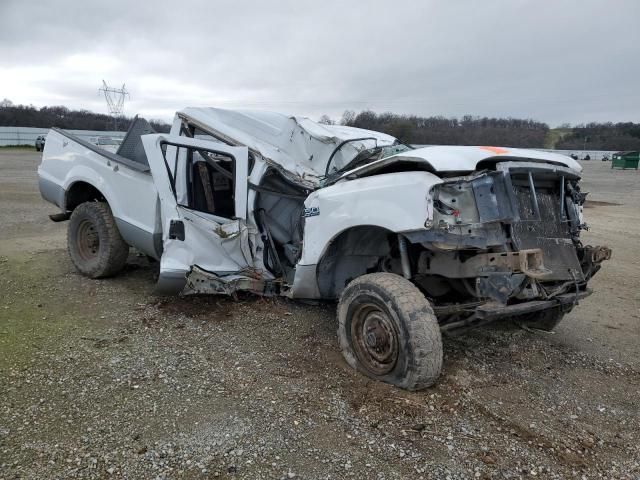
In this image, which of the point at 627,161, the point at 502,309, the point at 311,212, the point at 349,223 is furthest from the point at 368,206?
the point at 627,161

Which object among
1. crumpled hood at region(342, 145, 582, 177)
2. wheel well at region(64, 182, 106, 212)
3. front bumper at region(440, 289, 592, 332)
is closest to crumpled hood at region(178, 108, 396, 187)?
crumpled hood at region(342, 145, 582, 177)

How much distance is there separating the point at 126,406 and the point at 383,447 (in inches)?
61.9

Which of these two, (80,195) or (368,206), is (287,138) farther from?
(80,195)

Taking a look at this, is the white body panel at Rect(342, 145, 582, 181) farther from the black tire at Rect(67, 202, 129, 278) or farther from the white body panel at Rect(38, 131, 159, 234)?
the black tire at Rect(67, 202, 129, 278)

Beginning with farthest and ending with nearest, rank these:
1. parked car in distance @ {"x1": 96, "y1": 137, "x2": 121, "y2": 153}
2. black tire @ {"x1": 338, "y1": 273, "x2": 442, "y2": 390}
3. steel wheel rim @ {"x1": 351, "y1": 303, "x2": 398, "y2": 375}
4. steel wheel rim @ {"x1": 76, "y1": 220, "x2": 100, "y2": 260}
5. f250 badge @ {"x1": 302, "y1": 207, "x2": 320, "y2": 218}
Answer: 1. parked car in distance @ {"x1": 96, "y1": 137, "x2": 121, "y2": 153}
2. steel wheel rim @ {"x1": 76, "y1": 220, "x2": 100, "y2": 260}
3. f250 badge @ {"x1": 302, "y1": 207, "x2": 320, "y2": 218}
4. steel wheel rim @ {"x1": 351, "y1": 303, "x2": 398, "y2": 375}
5. black tire @ {"x1": 338, "y1": 273, "x2": 442, "y2": 390}

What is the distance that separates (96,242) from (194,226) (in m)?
1.82

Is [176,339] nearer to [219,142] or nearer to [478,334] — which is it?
[219,142]

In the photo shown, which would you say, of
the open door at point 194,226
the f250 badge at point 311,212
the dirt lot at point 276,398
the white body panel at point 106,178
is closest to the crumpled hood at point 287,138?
the open door at point 194,226

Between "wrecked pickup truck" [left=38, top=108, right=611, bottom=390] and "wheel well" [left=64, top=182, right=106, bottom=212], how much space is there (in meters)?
0.02

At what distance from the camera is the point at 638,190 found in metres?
21.5

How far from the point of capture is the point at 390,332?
3.22 meters

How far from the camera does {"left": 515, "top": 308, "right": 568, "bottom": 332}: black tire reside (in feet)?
13.7

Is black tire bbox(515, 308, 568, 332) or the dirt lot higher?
black tire bbox(515, 308, 568, 332)

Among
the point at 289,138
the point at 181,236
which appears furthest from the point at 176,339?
the point at 289,138
